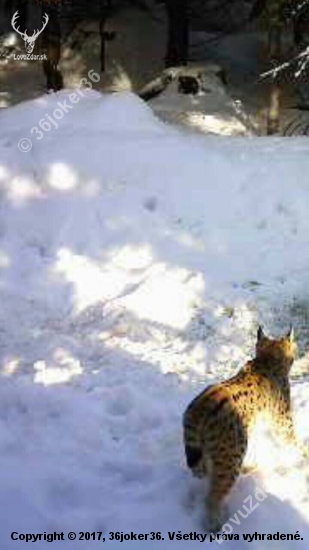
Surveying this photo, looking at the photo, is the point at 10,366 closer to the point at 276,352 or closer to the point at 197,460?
the point at 276,352

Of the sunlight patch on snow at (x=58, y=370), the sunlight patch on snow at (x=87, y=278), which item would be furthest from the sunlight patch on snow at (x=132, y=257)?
the sunlight patch on snow at (x=58, y=370)

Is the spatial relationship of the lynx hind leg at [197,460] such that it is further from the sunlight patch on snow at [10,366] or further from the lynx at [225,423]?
the sunlight patch on snow at [10,366]

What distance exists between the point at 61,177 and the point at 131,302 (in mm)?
2232

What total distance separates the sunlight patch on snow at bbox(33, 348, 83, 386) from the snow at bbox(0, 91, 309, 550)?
0.07 feet

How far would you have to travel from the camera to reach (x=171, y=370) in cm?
751

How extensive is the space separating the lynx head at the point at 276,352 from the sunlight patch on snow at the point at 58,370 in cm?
184

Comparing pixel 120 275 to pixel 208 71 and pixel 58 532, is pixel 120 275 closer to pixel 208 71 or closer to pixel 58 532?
pixel 58 532

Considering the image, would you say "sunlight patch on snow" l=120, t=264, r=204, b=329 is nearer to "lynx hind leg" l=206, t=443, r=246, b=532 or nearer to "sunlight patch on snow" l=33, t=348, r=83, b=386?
"sunlight patch on snow" l=33, t=348, r=83, b=386

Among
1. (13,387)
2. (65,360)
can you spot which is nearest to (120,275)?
(65,360)

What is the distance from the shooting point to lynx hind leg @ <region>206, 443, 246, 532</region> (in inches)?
211

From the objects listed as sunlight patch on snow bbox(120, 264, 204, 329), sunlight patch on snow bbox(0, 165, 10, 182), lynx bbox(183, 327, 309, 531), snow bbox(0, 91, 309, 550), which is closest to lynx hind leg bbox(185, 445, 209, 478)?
lynx bbox(183, 327, 309, 531)

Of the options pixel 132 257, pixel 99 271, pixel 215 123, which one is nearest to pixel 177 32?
pixel 215 123

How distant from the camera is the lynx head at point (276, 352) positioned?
6.23m

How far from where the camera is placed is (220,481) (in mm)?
5418
